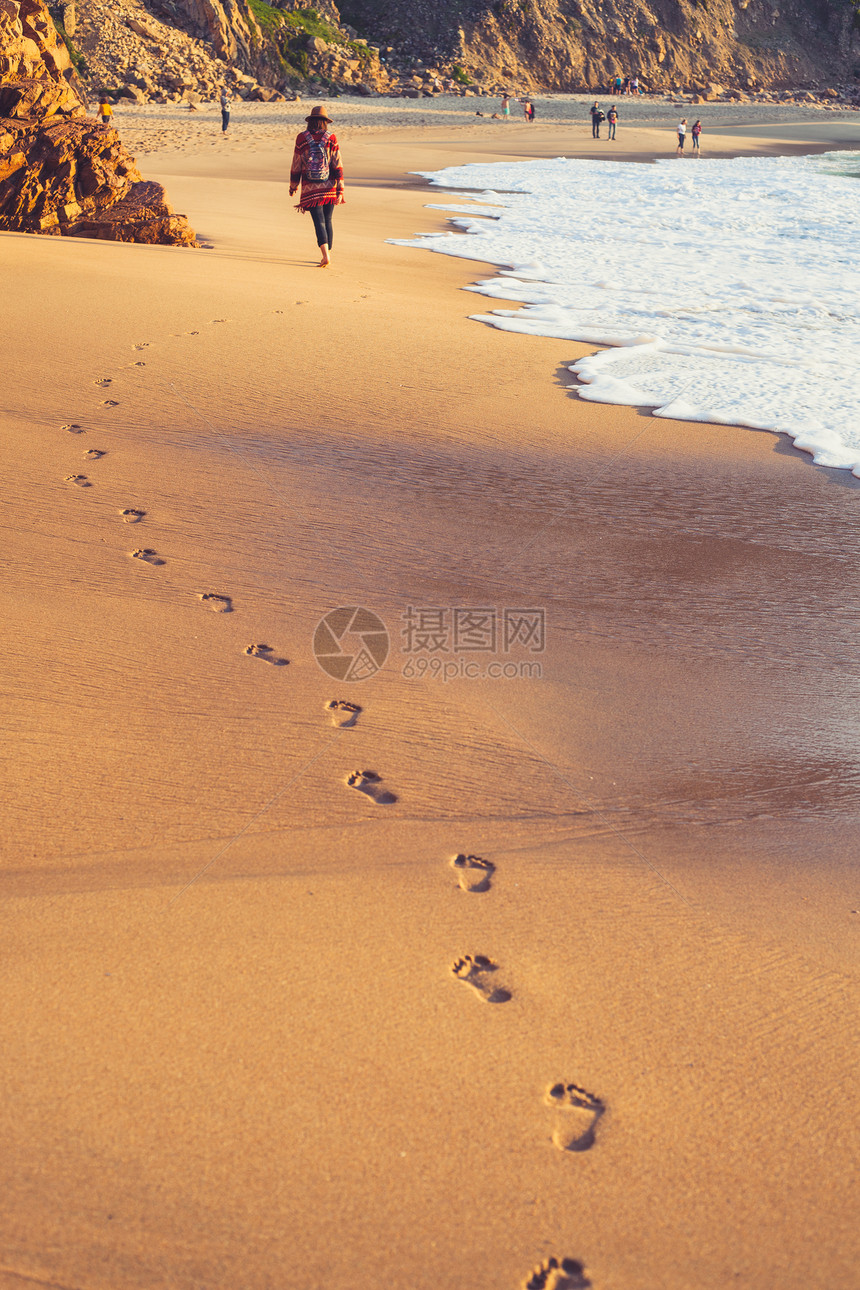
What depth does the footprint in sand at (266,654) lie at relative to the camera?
10.2 ft

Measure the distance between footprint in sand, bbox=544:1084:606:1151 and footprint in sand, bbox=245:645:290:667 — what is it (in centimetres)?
168

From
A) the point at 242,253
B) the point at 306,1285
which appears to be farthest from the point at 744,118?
the point at 306,1285

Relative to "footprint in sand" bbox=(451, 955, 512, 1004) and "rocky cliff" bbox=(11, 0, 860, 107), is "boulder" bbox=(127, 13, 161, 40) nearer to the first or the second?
"rocky cliff" bbox=(11, 0, 860, 107)

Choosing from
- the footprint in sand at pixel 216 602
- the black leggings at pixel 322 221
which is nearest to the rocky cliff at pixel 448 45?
the black leggings at pixel 322 221

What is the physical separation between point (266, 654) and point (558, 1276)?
80.3 inches

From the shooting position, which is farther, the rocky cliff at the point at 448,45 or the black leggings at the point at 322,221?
the rocky cliff at the point at 448,45

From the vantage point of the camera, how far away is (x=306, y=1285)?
1.46 m

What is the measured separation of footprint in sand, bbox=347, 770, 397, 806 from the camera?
2.54m

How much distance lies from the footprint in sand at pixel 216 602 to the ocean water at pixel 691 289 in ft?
10.4

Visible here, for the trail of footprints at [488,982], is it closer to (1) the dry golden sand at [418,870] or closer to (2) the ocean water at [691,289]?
(1) the dry golden sand at [418,870]

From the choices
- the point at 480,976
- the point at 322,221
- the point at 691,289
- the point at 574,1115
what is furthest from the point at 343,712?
the point at 691,289

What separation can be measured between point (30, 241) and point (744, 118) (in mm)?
46262

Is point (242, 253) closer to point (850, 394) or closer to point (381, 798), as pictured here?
point (850, 394)

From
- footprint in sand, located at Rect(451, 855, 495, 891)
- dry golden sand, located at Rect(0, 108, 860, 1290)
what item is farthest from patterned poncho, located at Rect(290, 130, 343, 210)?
footprint in sand, located at Rect(451, 855, 495, 891)
